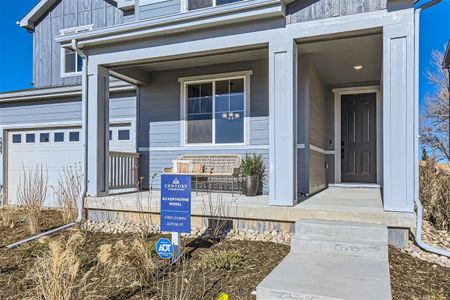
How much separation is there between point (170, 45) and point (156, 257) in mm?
3213

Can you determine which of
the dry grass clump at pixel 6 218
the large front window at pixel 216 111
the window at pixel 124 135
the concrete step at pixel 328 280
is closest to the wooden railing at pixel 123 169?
the window at pixel 124 135

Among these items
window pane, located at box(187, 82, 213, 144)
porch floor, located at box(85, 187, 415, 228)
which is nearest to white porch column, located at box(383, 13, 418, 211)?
porch floor, located at box(85, 187, 415, 228)

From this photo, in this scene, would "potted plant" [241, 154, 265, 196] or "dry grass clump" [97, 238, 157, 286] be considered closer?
"dry grass clump" [97, 238, 157, 286]

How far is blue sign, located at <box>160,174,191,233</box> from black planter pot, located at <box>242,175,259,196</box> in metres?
2.28

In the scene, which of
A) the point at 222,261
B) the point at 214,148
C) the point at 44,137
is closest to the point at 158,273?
the point at 222,261

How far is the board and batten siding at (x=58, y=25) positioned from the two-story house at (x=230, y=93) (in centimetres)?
4

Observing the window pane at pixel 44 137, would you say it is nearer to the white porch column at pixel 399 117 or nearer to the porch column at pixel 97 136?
the porch column at pixel 97 136

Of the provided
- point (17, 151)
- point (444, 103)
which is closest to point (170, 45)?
point (17, 151)

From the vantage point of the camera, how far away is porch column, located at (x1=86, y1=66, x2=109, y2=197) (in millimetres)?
5871

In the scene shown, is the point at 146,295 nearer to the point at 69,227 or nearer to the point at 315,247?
the point at 315,247

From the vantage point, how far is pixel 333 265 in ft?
10.8

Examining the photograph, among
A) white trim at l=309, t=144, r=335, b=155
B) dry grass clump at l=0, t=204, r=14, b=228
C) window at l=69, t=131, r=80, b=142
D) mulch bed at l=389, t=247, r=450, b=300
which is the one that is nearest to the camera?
mulch bed at l=389, t=247, r=450, b=300

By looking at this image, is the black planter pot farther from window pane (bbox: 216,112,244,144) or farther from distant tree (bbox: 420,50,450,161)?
distant tree (bbox: 420,50,450,161)

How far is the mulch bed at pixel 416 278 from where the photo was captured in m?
2.87
